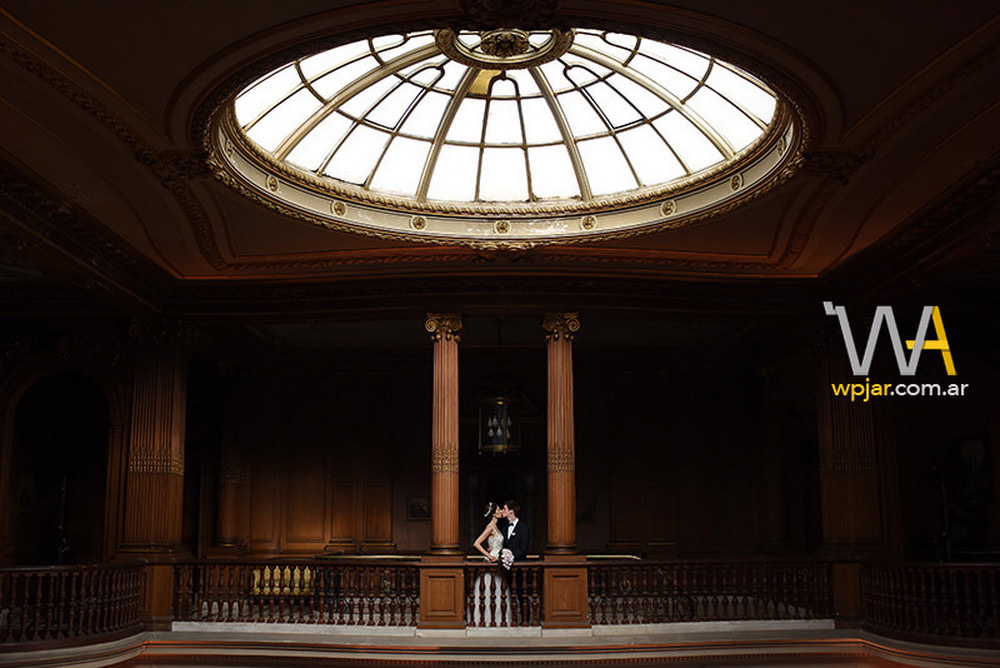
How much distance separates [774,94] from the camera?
8.96m

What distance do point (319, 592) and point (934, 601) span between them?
7540mm

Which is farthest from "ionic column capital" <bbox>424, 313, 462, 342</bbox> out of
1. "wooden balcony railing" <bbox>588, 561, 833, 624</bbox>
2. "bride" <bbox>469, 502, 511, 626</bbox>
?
"wooden balcony railing" <bbox>588, 561, 833, 624</bbox>

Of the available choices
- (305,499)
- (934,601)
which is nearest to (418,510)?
(305,499)

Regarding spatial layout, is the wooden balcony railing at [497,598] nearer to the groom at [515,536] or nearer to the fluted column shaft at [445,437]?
the groom at [515,536]

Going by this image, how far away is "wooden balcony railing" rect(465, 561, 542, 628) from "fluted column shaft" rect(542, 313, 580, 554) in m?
0.59

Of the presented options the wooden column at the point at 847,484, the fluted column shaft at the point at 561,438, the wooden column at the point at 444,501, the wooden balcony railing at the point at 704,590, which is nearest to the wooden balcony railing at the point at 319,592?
the wooden column at the point at 444,501

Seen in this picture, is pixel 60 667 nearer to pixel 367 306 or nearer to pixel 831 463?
pixel 367 306

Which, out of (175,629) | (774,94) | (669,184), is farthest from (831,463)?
(175,629)

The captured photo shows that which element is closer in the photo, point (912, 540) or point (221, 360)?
point (912, 540)

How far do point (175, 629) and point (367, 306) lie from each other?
15.9 ft

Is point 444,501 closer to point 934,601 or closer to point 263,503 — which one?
point 934,601

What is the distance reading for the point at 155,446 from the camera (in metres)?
13.0

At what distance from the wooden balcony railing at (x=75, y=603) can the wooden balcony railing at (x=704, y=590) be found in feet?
18.7

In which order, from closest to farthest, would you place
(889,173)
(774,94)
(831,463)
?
(774,94) → (889,173) → (831,463)
